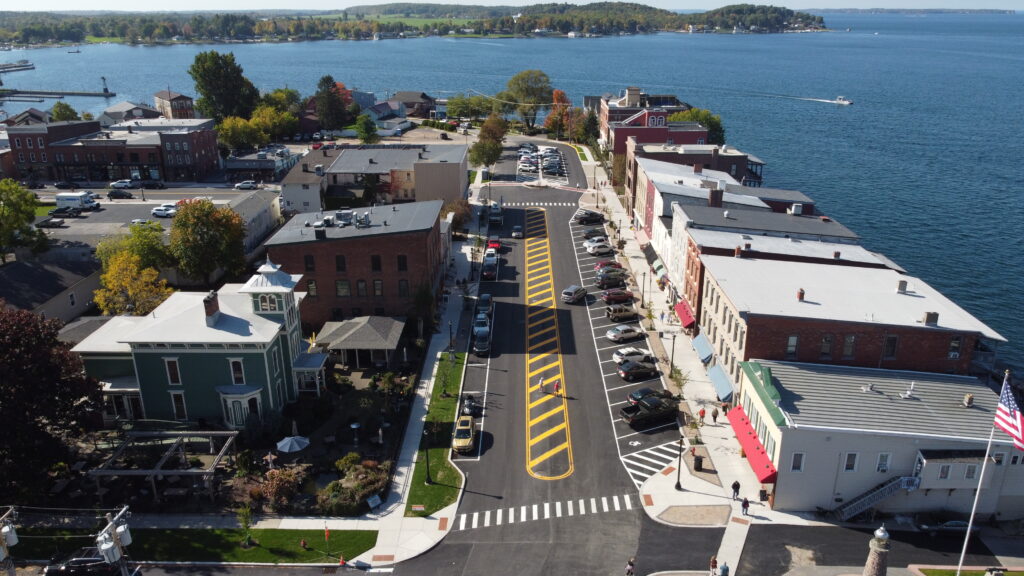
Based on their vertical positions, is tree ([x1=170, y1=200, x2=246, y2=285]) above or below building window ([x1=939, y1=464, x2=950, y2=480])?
above

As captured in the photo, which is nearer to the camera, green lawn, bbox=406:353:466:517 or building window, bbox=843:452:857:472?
building window, bbox=843:452:857:472

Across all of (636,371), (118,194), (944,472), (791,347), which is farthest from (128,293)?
(944,472)

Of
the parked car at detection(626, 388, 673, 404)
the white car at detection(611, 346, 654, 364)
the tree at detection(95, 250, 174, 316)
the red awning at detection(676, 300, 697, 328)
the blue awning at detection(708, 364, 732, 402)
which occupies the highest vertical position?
the tree at detection(95, 250, 174, 316)

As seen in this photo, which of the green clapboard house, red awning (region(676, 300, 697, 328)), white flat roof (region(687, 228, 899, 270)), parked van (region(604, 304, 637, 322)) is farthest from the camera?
parked van (region(604, 304, 637, 322))

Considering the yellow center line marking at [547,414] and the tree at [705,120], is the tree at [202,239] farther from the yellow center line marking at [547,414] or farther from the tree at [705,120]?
the tree at [705,120]

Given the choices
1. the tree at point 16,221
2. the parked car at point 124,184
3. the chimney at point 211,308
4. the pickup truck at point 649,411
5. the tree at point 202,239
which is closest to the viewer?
the chimney at point 211,308

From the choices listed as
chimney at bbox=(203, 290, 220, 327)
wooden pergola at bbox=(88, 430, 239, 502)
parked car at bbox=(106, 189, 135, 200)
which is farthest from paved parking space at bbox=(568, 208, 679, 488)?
parked car at bbox=(106, 189, 135, 200)

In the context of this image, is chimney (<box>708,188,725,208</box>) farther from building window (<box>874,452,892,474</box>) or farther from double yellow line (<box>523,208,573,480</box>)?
building window (<box>874,452,892,474</box>)

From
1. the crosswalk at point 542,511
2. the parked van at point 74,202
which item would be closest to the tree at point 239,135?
the parked van at point 74,202

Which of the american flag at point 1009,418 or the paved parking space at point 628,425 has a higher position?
the american flag at point 1009,418
